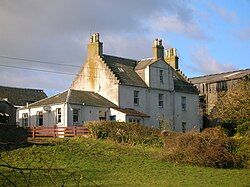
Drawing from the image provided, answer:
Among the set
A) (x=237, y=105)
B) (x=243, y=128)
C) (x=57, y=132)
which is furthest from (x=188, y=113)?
(x=57, y=132)

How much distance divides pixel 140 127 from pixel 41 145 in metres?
9.96

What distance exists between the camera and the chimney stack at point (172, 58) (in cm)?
6228

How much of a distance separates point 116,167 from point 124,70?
2953 cm

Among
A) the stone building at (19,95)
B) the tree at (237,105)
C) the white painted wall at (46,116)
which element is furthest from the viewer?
the stone building at (19,95)

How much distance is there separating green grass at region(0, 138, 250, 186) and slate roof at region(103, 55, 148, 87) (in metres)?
17.0

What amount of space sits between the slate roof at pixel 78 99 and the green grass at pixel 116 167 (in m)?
11.1

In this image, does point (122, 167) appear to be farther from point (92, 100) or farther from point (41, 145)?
point (92, 100)

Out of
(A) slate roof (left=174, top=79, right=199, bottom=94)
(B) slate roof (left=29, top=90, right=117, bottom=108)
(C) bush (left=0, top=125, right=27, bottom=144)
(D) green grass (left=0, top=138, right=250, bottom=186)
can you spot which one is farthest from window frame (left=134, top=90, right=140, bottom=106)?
(C) bush (left=0, top=125, right=27, bottom=144)

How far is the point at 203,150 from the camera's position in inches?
1059

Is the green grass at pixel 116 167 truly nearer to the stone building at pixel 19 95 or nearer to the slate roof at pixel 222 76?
the slate roof at pixel 222 76

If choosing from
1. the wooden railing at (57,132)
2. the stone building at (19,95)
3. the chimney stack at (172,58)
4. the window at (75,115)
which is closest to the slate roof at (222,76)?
the chimney stack at (172,58)

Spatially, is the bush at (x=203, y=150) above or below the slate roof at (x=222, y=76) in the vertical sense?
below

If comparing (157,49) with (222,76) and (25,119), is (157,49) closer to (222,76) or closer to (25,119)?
(222,76)

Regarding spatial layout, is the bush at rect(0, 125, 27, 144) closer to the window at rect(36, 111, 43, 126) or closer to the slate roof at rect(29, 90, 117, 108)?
the slate roof at rect(29, 90, 117, 108)
